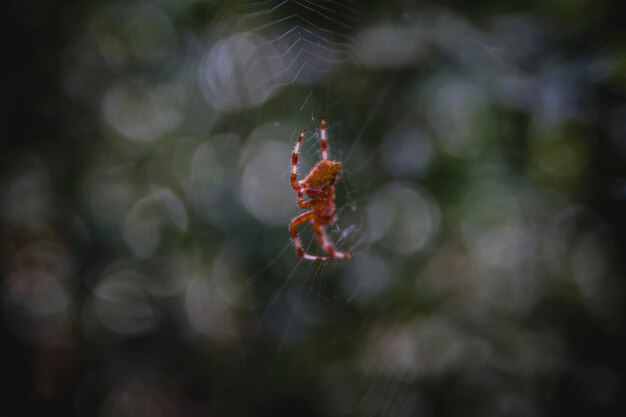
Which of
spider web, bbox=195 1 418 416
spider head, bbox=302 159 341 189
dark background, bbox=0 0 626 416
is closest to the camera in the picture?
spider head, bbox=302 159 341 189

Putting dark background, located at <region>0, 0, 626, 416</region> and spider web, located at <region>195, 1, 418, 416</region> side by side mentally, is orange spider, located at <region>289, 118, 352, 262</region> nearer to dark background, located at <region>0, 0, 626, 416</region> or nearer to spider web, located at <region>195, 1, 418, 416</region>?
spider web, located at <region>195, 1, 418, 416</region>

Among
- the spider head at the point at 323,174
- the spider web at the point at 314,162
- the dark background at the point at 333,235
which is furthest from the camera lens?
the spider web at the point at 314,162

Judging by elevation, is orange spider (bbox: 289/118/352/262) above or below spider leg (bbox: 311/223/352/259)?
Result: above

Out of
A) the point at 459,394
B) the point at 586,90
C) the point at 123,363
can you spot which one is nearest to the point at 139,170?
the point at 123,363

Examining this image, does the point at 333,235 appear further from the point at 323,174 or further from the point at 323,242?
the point at 323,174

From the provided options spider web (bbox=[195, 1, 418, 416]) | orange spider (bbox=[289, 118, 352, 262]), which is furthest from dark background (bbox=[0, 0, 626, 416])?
orange spider (bbox=[289, 118, 352, 262])

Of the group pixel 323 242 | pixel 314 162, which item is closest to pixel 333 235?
pixel 323 242

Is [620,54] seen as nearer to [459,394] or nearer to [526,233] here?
[526,233]

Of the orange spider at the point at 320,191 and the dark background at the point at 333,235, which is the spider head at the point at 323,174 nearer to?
the orange spider at the point at 320,191

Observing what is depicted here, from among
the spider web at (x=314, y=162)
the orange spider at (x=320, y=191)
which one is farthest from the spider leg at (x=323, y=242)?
the spider web at (x=314, y=162)
